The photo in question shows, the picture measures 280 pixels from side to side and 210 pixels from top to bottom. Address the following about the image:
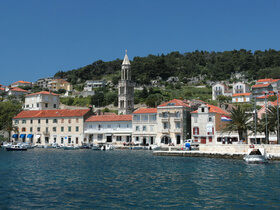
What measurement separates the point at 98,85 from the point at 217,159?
4903 inches

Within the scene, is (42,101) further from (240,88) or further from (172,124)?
(240,88)

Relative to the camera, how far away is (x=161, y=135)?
71.9 m

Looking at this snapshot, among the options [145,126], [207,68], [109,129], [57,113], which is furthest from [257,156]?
[207,68]

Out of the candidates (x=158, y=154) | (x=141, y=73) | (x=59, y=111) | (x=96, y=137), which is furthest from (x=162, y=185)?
(x=141, y=73)

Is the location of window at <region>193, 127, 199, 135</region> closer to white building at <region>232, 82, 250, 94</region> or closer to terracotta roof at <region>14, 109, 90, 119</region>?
terracotta roof at <region>14, 109, 90, 119</region>

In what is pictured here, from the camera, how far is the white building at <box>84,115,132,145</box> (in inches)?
2997

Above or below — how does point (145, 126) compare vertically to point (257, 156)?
above

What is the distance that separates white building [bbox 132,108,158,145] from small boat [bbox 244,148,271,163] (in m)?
33.7

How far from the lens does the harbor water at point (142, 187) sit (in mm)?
20203

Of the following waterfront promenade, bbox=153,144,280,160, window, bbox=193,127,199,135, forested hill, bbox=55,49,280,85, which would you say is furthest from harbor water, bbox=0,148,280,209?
forested hill, bbox=55,49,280,85

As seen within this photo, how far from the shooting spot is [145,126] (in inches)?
2913

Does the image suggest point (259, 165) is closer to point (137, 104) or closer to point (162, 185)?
point (162, 185)

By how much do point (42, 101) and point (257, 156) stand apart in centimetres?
7685

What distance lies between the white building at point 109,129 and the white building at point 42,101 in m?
29.2
